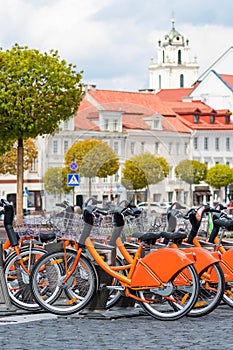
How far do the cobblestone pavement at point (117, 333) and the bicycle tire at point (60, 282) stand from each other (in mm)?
142

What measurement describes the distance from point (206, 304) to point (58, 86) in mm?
31865

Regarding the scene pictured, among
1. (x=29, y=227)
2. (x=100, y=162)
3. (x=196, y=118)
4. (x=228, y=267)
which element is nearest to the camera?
(x=228, y=267)

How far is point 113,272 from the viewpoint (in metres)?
11.4

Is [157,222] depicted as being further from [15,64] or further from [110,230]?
[15,64]

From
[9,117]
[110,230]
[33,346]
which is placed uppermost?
[9,117]

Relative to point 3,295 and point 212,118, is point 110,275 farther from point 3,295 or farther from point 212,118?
point 212,118

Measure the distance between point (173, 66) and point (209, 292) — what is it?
166m

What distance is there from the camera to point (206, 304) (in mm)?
11352

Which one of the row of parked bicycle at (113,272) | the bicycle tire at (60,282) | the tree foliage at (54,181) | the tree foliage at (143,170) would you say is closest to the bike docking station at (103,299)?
the row of parked bicycle at (113,272)

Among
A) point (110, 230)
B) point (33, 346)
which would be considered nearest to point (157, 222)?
point (110, 230)

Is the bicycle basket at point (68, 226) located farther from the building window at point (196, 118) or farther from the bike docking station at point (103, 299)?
the building window at point (196, 118)

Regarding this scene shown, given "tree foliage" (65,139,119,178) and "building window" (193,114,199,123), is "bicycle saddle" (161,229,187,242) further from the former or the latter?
"building window" (193,114,199,123)

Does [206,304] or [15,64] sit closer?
[206,304]

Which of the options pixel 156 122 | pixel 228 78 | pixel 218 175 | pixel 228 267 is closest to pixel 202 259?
pixel 228 267
